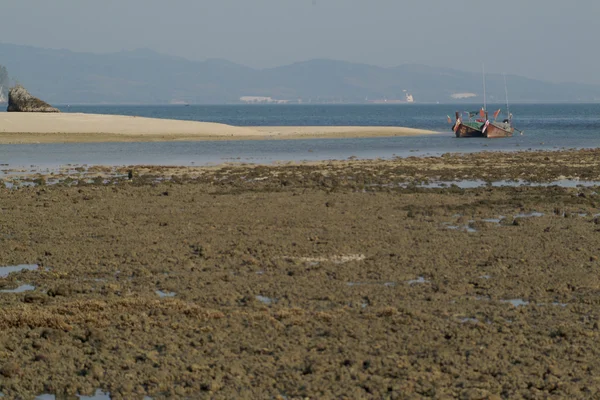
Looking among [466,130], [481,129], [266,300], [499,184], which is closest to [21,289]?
[266,300]

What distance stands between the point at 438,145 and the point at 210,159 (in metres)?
17.9

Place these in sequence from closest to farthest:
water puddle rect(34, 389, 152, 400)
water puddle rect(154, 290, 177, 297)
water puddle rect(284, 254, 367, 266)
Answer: water puddle rect(34, 389, 152, 400) < water puddle rect(154, 290, 177, 297) < water puddle rect(284, 254, 367, 266)

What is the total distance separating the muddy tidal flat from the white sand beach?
31.8m

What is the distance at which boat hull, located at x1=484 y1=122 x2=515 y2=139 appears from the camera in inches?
2445

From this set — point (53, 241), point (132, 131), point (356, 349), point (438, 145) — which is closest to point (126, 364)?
point (356, 349)

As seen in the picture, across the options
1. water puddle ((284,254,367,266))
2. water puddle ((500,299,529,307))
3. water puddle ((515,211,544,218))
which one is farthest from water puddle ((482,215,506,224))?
water puddle ((500,299,529,307))

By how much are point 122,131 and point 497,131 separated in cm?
2496

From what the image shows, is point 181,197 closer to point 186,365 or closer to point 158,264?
point 158,264

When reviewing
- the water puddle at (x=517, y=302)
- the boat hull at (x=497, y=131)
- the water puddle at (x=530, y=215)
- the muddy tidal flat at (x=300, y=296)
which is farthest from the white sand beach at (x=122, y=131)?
the water puddle at (x=517, y=302)

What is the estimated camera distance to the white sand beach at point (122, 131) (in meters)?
53.8

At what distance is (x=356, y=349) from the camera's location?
9.33 meters

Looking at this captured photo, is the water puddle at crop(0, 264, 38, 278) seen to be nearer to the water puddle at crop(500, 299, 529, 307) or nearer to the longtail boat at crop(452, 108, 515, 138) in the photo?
the water puddle at crop(500, 299, 529, 307)

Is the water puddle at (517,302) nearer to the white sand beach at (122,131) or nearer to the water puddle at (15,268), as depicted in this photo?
the water puddle at (15,268)

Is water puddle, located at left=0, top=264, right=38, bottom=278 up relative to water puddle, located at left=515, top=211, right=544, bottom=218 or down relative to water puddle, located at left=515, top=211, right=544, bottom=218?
down
